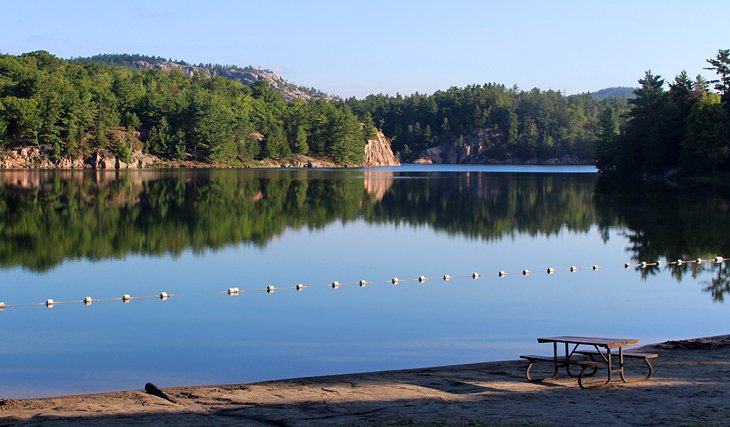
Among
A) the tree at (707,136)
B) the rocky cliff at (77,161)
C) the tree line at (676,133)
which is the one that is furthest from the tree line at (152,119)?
the tree at (707,136)

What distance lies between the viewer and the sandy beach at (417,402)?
33.5 feet

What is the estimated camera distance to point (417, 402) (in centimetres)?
1128

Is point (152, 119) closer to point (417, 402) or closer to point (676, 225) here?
point (676, 225)

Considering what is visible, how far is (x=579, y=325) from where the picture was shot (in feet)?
62.4

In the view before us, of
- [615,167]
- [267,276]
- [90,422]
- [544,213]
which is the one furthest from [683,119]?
[90,422]

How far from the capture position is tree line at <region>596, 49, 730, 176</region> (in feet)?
268

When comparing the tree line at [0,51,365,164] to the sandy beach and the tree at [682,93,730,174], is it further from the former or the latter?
the sandy beach

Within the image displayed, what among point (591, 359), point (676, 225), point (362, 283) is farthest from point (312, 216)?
point (591, 359)

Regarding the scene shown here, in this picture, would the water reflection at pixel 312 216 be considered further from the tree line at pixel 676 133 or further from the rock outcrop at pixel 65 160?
the rock outcrop at pixel 65 160

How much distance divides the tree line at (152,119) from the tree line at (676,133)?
60.9 m

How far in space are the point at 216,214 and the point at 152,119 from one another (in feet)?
318

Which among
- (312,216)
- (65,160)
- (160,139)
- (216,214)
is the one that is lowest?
(312,216)

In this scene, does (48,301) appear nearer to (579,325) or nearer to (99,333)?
(99,333)

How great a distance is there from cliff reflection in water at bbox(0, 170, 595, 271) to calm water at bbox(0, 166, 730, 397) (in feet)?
0.76
